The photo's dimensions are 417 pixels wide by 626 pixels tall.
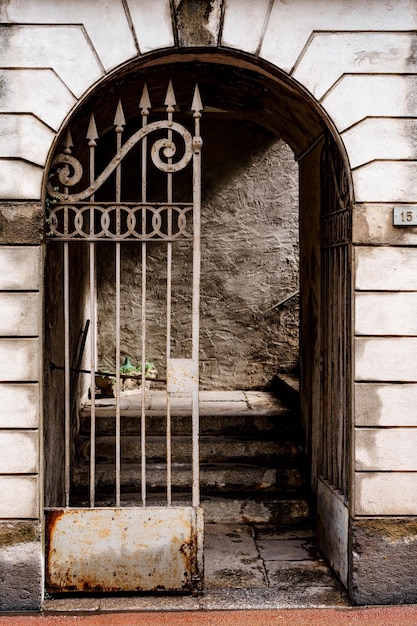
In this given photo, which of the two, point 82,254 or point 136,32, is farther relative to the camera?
point 82,254

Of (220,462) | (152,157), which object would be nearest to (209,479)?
(220,462)

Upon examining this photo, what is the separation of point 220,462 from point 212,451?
0.44 ft

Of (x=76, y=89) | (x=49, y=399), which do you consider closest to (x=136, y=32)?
(x=76, y=89)

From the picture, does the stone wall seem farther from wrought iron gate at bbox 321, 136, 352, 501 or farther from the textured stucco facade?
the textured stucco facade

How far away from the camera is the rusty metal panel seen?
16.5ft

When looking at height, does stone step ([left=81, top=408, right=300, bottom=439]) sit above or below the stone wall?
below

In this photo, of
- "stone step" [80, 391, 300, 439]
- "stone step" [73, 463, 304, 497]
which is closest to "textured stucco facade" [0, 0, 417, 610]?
"stone step" [73, 463, 304, 497]

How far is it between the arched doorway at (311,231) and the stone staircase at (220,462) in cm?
41

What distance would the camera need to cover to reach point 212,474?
23.5 ft

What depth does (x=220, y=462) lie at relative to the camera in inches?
297

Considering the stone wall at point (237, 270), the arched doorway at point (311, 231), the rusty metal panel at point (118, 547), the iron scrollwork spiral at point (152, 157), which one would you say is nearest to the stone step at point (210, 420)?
the arched doorway at point (311, 231)

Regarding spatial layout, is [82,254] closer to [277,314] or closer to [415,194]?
[277,314]

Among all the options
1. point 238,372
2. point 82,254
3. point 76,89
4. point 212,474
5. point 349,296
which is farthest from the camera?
point 238,372

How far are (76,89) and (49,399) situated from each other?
219 centimetres
